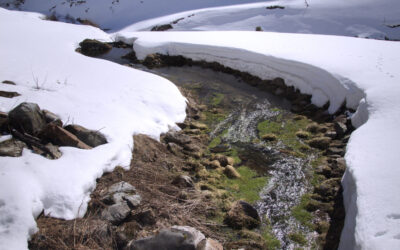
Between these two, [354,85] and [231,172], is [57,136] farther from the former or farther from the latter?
[354,85]

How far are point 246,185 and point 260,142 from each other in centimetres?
189

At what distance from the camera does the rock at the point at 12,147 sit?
4055 mm

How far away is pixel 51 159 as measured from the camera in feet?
14.1

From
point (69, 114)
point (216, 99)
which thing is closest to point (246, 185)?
point (69, 114)

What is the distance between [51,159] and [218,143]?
12.1 feet

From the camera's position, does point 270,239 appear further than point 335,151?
No

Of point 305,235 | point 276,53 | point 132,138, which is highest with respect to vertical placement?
point 276,53

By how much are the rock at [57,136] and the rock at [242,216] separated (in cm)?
253

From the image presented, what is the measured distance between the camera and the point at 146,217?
3.93m

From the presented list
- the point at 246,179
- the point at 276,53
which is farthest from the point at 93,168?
the point at 276,53

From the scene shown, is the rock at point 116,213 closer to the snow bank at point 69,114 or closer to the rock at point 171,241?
the snow bank at point 69,114

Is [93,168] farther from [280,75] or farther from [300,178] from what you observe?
[280,75]

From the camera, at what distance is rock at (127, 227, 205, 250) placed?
3.12 metres

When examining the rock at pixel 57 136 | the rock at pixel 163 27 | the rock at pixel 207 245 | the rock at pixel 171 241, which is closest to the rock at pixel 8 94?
the rock at pixel 57 136
